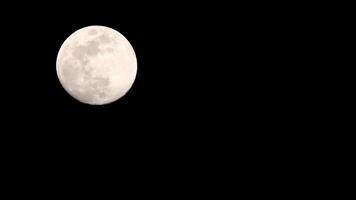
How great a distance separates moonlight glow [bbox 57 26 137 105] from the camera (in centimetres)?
667

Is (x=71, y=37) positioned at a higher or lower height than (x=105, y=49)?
higher

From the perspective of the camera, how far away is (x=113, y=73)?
6.74 meters

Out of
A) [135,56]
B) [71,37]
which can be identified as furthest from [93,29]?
[135,56]

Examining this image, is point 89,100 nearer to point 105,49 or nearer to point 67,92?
point 67,92

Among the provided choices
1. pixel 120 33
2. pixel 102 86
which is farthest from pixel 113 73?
pixel 120 33

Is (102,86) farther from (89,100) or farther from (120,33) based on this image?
(120,33)

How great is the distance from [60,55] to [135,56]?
1214 millimetres

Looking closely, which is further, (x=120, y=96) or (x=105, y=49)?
(x=120, y=96)

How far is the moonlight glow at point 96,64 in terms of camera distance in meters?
6.67

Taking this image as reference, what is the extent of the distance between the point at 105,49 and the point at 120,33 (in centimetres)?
54

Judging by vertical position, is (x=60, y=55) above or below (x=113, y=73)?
above

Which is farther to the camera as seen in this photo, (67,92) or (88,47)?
(67,92)

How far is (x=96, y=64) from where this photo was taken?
6.63m

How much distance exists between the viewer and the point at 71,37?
6938 millimetres
